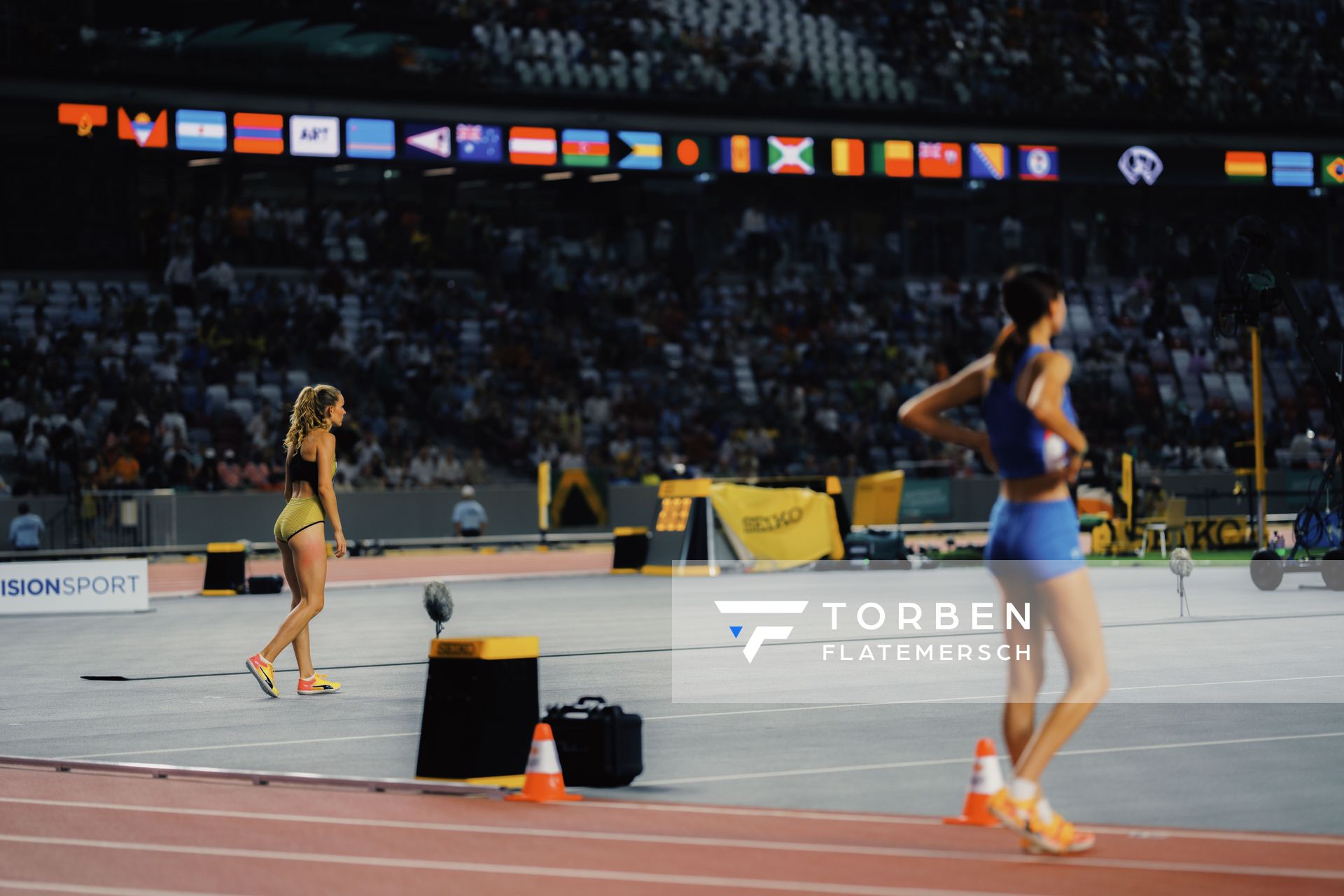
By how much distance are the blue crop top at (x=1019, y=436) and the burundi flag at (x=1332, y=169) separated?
4578cm

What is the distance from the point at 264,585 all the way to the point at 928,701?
1510 centimetres

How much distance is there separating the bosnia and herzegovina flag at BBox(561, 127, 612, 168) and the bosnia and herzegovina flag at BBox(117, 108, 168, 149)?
9.11m

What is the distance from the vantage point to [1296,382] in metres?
44.8

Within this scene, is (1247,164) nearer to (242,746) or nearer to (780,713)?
(780,713)

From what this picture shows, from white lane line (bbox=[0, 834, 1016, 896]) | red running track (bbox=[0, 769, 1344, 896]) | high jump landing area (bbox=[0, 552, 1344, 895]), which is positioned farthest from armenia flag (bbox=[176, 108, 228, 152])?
white lane line (bbox=[0, 834, 1016, 896])

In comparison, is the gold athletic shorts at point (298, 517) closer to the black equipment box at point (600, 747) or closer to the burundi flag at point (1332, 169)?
the black equipment box at point (600, 747)

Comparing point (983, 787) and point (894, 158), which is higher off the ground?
point (894, 158)

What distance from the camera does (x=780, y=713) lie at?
1084 centimetres

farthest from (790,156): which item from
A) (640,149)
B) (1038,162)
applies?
(1038,162)

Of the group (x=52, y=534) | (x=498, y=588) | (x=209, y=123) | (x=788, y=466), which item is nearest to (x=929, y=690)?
(x=498, y=588)

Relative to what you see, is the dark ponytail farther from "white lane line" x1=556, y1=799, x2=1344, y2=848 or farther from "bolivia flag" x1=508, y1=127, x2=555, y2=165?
"bolivia flag" x1=508, y1=127, x2=555, y2=165

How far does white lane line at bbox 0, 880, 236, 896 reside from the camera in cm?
613

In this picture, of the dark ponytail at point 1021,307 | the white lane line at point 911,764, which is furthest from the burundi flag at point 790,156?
the dark ponytail at point 1021,307

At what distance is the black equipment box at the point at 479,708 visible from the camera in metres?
8.21
